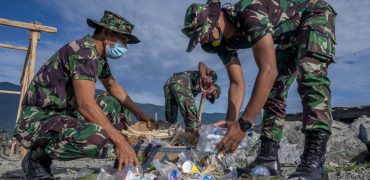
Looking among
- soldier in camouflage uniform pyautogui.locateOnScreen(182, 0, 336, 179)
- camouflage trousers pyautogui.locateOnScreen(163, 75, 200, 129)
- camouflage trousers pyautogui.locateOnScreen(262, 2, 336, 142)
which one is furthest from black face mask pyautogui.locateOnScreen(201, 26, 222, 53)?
camouflage trousers pyautogui.locateOnScreen(163, 75, 200, 129)

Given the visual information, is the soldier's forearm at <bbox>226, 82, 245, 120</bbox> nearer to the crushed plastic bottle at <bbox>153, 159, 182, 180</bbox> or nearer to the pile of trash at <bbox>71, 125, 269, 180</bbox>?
the pile of trash at <bbox>71, 125, 269, 180</bbox>

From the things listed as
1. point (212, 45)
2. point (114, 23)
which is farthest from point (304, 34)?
point (114, 23)

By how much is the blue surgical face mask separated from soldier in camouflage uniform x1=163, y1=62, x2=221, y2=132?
86.6 inches

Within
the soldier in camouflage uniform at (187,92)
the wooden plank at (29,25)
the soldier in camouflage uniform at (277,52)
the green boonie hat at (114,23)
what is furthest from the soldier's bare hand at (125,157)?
the wooden plank at (29,25)

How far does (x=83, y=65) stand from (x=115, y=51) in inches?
19.7

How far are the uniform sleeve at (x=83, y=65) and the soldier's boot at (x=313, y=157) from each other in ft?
6.45

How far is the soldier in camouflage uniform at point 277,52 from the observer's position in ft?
8.57

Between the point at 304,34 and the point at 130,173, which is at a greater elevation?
the point at 304,34

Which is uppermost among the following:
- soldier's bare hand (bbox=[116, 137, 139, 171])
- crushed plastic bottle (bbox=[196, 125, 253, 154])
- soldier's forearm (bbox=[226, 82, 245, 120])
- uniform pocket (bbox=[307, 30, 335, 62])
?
uniform pocket (bbox=[307, 30, 335, 62])

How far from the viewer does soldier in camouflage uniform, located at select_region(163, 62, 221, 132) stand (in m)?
6.00

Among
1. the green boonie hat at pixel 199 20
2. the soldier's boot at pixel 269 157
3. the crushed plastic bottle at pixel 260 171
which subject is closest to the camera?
the green boonie hat at pixel 199 20

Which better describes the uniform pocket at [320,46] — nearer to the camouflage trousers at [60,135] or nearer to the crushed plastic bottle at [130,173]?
the crushed plastic bottle at [130,173]

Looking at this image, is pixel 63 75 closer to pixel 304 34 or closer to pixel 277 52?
pixel 277 52

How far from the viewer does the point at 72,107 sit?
3.71 meters
